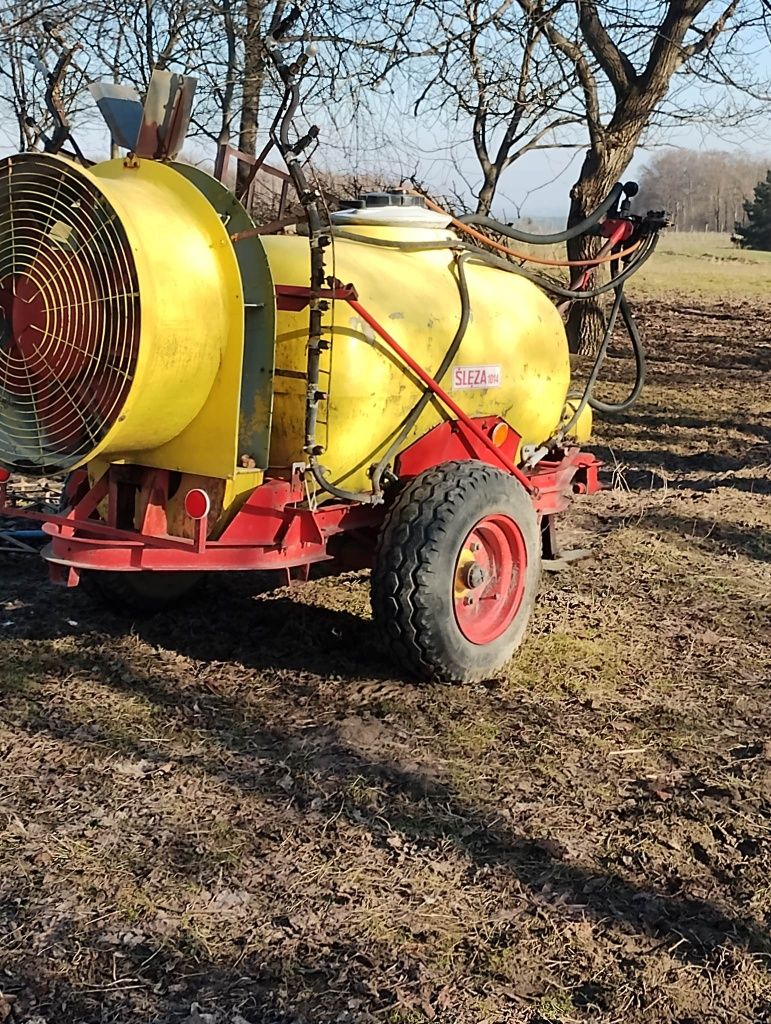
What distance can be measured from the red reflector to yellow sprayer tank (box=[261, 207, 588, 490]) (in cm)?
41

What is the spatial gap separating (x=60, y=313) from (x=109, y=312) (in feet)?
0.69

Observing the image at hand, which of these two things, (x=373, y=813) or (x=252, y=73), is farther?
(x=252, y=73)

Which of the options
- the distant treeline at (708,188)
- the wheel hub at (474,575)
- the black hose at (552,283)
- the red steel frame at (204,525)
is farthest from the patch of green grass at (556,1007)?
the distant treeline at (708,188)

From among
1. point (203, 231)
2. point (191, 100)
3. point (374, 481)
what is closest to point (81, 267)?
point (203, 231)

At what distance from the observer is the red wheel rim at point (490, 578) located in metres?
4.04

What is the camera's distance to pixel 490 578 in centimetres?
425

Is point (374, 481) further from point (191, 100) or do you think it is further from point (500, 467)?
point (191, 100)

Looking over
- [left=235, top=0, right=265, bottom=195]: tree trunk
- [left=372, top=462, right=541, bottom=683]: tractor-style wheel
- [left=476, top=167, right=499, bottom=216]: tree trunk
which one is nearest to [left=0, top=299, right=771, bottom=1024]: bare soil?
[left=372, top=462, right=541, bottom=683]: tractor-style wheel

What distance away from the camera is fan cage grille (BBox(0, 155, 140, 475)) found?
316cm

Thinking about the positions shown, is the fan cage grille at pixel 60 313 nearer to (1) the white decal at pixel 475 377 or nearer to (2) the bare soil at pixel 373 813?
(2) the bare soil at pixel 373 813

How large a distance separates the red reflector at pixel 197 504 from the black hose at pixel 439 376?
0.67 meters

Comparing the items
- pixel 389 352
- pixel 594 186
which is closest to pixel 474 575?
pixel 389 352

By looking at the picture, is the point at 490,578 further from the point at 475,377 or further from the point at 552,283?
the point at 552,283

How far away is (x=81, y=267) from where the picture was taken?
3.22 meters
